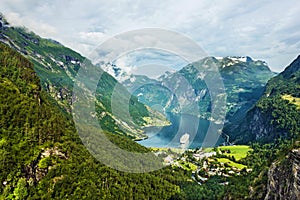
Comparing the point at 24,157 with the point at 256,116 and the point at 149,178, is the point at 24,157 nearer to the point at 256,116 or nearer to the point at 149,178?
the point at 149,178

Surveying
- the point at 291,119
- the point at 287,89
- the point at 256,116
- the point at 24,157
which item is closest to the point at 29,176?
the point at 24,157

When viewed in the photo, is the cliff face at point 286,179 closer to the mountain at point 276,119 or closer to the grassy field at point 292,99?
the mountain at point 276,119

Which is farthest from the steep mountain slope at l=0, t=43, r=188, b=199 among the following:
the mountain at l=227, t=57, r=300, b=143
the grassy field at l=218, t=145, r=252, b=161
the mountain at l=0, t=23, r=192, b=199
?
the mountain at l=227, t=57, r=300, b=143

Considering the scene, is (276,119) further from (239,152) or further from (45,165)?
(45,165)

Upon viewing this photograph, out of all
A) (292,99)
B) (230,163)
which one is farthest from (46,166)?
(292,99)

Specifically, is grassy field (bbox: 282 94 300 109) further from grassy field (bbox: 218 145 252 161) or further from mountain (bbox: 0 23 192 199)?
mountain (bbox: 0 23 192 199)

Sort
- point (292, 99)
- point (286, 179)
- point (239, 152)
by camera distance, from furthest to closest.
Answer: point (292, 99)
point (239, 152)
point (286, 179)
